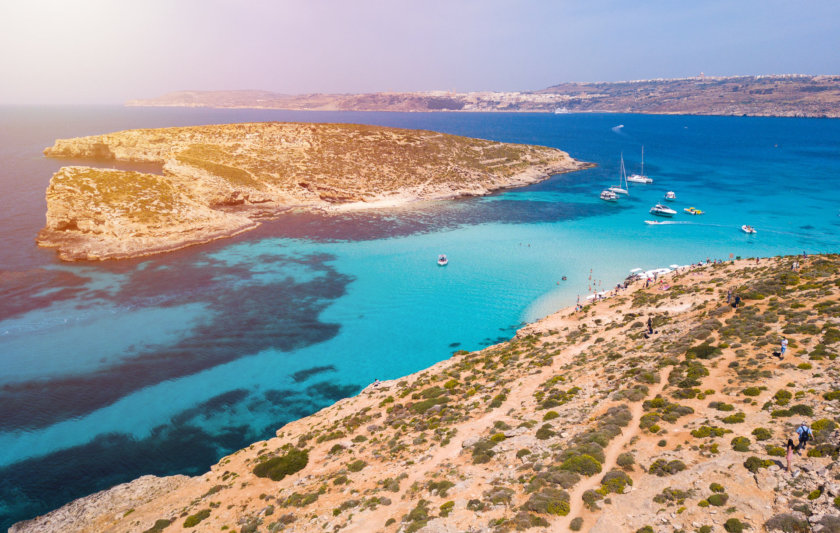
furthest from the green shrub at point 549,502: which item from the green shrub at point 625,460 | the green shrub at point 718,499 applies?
the green shrub at point 718,499

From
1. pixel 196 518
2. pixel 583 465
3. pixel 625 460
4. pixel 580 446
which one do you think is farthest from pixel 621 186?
pixel 196 518

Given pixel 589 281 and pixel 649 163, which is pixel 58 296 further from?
pixel 649 163

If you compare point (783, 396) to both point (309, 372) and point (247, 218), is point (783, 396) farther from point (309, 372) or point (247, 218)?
point (247, 218)

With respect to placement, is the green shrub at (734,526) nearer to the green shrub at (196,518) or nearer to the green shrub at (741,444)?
the green shrub at (741,444)

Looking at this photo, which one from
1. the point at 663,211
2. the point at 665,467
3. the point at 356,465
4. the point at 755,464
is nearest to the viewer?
the point at 755,464

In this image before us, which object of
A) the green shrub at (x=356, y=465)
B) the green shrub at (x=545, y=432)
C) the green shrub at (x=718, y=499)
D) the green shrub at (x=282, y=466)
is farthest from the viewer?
the green shrub at (x=282, y=466)

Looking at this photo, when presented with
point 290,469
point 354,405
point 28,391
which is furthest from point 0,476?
point 354,405

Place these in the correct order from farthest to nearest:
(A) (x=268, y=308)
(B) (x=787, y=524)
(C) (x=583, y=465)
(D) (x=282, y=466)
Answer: (A) (x=268, y=308), (D) (x=282, y=466), (C) (x=583, y=465), (B) (x=787, y=524)
